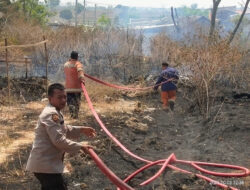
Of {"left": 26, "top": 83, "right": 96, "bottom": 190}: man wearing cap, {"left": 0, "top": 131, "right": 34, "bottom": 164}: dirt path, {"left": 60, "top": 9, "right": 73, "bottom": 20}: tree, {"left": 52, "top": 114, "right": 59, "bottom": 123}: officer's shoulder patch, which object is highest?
{"left": 60, "top": 9, "right": 73, "bottom": 20}: tree

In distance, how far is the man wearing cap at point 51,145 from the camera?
3285 millimetres

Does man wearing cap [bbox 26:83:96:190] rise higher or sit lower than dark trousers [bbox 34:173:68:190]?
higher

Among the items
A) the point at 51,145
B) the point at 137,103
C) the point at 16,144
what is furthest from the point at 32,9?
the point at 51,145

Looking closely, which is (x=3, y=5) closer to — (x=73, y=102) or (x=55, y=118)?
(x=73, y=102)

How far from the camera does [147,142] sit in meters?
6.94

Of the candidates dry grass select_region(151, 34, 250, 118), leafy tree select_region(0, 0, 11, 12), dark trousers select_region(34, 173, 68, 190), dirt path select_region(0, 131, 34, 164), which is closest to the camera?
dark trousers select_region(34, 173, 68, 190)

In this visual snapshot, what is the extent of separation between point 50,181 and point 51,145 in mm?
357

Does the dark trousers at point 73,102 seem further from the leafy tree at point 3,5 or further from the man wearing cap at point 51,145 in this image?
the leafy tree at point 3,5

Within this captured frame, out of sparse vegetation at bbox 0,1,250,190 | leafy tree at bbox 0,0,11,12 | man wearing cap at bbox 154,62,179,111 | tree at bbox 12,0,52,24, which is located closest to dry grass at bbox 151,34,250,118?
sparse vegetation at bbox 0,1,250,190

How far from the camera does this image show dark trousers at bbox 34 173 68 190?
3508 mm

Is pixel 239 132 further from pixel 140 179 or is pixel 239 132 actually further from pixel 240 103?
pixel 240 103

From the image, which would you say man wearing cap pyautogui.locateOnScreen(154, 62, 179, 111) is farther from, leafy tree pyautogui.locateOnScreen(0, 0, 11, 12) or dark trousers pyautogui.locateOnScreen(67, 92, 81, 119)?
leafy tree pyautogui.locateOnScreen(0, 0, 11, 12)

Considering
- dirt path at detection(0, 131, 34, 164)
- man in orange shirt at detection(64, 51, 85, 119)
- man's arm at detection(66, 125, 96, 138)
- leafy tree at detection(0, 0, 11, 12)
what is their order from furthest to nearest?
leafy tree at detection(0, 0, 11, 12) → man in orange shirt at detection(64, 51, 85, 119) → dirt path at detection(0, 131, 34, 164) → man's arm at detection(66, 125, 96, 138)

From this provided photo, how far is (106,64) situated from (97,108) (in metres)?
5.91
